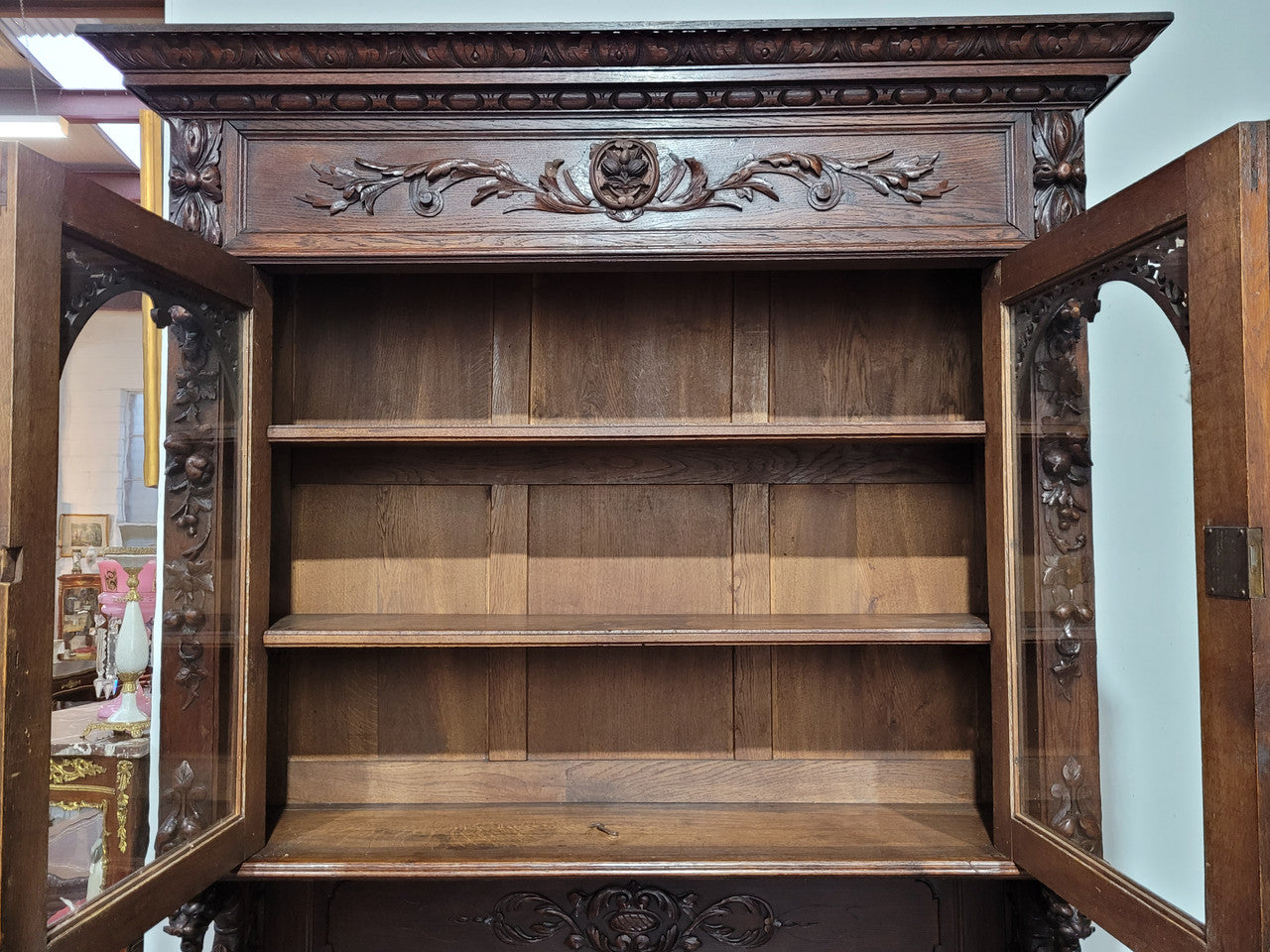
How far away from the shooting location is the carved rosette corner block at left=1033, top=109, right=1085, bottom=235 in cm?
124

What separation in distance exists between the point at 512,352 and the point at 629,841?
2.89 feet

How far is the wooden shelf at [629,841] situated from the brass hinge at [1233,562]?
636 millimetres

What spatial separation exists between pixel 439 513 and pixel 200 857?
66 cm

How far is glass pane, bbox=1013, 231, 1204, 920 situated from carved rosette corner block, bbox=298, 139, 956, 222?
291 mm

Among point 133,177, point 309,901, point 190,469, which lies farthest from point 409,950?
point 133,177

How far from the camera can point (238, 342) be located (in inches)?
49.8

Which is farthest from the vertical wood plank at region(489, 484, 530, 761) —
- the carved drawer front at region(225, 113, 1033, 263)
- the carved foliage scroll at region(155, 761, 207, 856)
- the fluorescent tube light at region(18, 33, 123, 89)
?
the fluorescent tube light at region(18, 33, 123, 89)

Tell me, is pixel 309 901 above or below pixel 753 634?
below

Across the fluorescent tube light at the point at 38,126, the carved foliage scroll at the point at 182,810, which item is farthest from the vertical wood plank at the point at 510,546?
the fluorescent tube light at the point at 38,126

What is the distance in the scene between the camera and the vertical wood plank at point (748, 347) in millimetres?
1528

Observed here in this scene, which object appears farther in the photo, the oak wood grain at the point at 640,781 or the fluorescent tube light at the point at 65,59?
the fluorescent tube light at the point at 65,59

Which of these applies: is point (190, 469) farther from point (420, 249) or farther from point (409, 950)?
point (409, 950)

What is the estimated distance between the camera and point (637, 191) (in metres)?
1.25

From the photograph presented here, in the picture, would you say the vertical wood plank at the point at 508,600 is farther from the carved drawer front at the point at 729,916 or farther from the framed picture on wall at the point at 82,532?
the framed picture on wall at the point at 82,532
